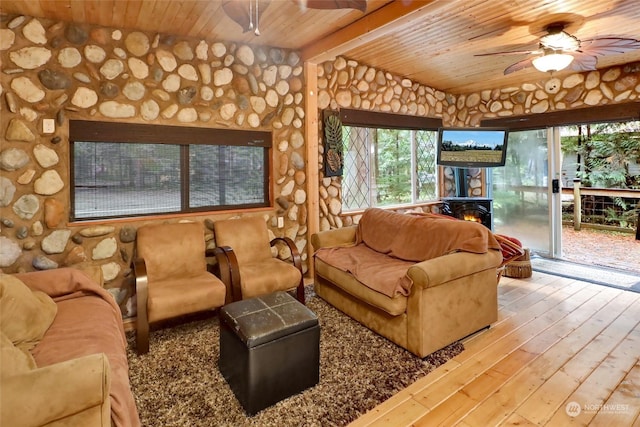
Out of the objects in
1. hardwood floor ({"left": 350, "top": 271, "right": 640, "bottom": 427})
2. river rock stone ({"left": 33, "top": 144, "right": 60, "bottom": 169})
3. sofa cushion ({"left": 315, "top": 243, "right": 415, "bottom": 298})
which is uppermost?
river rock stone ({"left": 33, "top": 144, "right": 60, "bottom": 169})

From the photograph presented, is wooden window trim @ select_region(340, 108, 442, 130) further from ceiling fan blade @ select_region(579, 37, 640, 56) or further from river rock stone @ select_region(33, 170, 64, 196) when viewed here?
river rock stone @ select_region(33, 170, 64, 196)

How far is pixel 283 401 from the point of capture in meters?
2.00

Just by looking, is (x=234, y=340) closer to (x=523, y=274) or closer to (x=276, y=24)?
(x=276, y=24)

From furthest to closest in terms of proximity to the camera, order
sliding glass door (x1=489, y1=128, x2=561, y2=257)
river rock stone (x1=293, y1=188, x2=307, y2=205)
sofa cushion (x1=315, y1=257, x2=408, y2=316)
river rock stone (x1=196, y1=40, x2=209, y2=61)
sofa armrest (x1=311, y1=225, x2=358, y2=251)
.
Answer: sliding glass door (x1=489, y1=128, x2=561, y2=257)
river rock stone (x1=293, y1=188, x2=307, y2=205)
sofa armrest (x1=311, y1=225, x2=358, y2=251)
river rock stone (x1=196, y1=40, x2=209, y2=61)
sofa cushion (x1=315, y1=257, x2=408, y2=316)

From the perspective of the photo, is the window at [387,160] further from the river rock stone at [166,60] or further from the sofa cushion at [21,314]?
the sofa cushion at [21,314]

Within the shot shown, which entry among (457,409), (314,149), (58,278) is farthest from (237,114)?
(457,409)

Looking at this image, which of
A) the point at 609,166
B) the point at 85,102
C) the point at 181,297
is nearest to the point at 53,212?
the point at 85,102

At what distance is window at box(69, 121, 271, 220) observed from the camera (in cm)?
304

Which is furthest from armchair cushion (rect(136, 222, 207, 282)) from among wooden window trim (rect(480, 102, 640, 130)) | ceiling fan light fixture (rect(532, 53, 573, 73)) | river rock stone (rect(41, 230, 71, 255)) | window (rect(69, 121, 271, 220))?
wooden window trim (rect(480, 102, 640, 130))

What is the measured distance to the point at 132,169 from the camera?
128 inches

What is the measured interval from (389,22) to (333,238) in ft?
6.61

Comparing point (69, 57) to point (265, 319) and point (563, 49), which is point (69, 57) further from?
point (563, 49)

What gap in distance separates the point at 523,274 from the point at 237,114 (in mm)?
3690

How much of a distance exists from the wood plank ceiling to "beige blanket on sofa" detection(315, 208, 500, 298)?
1.64m
